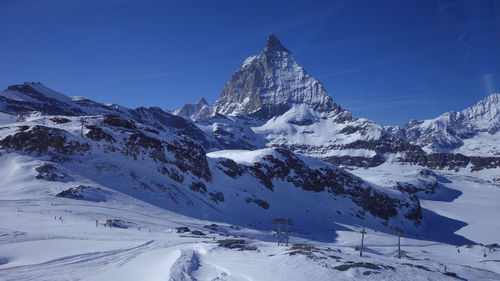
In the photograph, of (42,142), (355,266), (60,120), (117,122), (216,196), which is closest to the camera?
(355,266)

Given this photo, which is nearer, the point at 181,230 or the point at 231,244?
the point at 231,244

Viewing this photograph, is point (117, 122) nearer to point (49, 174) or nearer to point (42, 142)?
point (42, 142)

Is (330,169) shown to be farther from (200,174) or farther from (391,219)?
(200,174)

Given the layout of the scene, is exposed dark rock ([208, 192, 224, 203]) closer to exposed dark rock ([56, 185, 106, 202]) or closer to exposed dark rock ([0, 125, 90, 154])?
exposed dark rock ([0, 125, 90, 154])

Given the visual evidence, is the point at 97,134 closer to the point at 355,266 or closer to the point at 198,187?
the point at 198,187

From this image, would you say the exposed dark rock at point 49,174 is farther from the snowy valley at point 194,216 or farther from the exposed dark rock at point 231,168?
the exposed dark rock at point 231,168

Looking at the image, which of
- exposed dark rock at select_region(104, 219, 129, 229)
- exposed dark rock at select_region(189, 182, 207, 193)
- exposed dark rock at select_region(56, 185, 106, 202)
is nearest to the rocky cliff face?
exposed dark rock at select_region(189, 182, 207, 193)

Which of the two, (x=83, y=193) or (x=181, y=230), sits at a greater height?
(x=83, y=193)

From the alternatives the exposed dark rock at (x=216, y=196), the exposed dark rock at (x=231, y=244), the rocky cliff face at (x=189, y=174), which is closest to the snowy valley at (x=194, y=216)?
the exposed dark rock at (x=231, y=244)

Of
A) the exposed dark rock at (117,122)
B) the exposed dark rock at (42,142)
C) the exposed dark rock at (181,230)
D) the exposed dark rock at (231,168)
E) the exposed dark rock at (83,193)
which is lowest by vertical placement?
the exposed dark rock at (181,230)

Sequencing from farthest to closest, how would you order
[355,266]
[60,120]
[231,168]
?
[231,168], [60,120], [355,266]

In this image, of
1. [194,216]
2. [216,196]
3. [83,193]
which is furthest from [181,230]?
[216,196]

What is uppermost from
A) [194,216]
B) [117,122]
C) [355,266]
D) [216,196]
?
[117,122]

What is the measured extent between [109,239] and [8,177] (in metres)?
35.8
